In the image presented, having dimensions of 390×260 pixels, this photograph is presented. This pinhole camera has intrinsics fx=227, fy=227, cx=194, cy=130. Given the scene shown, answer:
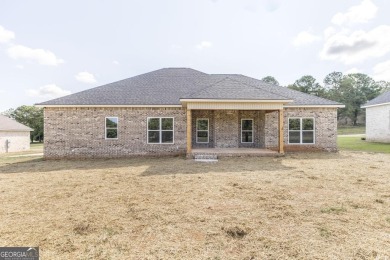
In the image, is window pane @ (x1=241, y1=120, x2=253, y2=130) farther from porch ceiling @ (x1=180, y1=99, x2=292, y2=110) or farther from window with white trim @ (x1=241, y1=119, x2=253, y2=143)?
porch ceiling @ (x1=180, y1=99, x2=292, y2=110)

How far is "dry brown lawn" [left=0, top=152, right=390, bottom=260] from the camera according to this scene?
357 centimetres

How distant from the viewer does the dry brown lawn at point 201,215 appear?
3568 mm

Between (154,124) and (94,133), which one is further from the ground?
(154,124)

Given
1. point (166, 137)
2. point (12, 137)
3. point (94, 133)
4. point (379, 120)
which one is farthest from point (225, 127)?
point (12, 137)

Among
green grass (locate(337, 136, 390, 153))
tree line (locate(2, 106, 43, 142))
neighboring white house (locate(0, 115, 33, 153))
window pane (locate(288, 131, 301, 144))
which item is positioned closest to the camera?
window pane (locate(288, 131, 301, 144))

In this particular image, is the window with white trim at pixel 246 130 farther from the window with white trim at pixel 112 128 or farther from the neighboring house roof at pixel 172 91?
the window with white trim at pixel 112 128

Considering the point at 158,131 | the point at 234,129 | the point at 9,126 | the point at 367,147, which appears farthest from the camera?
the point at 9,126

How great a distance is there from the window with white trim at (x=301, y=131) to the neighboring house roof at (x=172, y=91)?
1.21 m

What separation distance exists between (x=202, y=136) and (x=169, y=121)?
9.76 ft

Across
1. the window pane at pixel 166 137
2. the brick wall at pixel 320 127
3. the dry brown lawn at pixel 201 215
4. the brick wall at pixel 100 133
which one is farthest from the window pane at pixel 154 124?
the brick wall at pixel 320 127

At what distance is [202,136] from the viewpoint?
16453mm

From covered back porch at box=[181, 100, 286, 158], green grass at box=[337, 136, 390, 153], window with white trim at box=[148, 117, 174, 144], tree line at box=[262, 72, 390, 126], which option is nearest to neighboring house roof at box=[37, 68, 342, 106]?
window with white trim at box=[148, 117, 174, 144]

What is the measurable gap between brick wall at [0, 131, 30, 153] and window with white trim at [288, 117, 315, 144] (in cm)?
2953

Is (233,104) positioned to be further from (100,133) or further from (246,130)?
(100,133)
